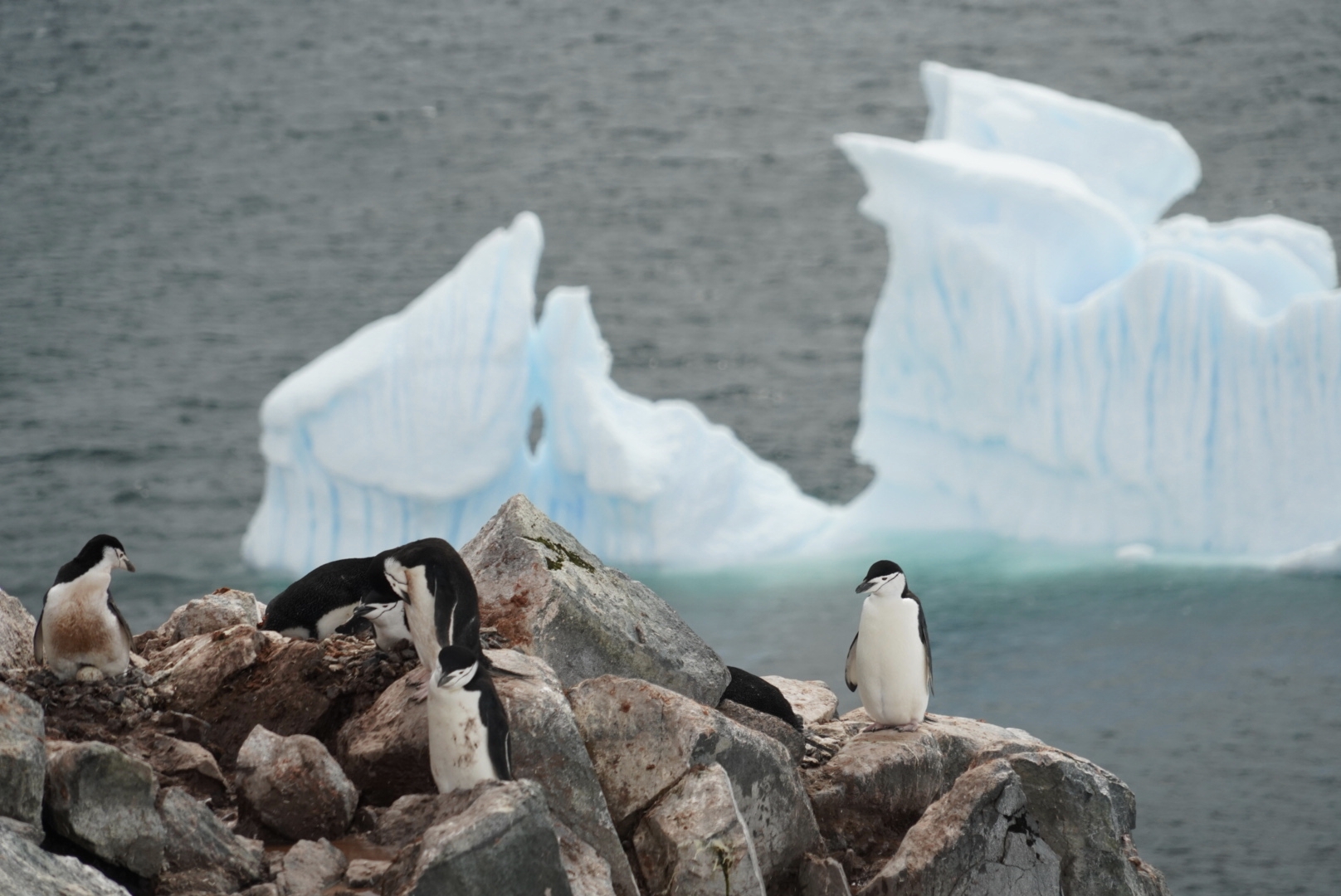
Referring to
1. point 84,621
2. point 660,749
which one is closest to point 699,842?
point 660,749

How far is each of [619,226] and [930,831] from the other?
27.0 meters

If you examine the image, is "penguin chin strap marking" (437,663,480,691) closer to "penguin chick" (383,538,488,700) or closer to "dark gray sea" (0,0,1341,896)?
"penguin chick" (383,538,488,700)

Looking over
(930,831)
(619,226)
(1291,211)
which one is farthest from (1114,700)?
(619,226)

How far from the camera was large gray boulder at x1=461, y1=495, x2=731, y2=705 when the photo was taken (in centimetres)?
534

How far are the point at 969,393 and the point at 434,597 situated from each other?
13756 millimetres

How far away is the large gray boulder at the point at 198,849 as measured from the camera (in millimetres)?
4090

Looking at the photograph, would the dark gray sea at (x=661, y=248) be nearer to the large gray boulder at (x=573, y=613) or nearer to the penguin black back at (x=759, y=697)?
the penguin black back at (x=759, y=697)

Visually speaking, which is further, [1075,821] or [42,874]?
[1075,821]

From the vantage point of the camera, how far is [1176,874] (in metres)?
11.6

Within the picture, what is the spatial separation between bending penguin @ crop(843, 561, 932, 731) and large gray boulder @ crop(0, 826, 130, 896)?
3.25 meters

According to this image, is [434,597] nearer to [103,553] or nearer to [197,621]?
[103,553]

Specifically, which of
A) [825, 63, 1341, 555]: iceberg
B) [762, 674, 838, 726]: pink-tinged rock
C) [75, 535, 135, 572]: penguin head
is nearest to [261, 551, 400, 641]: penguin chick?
[75, 535, 135, 572]: penguin head

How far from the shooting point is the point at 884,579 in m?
6.07

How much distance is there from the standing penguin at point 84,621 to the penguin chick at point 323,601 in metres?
0.71
